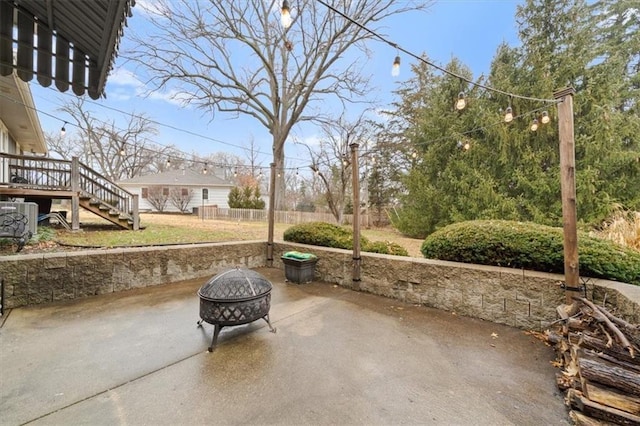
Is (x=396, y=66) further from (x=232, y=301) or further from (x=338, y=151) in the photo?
(x=338, y=151)

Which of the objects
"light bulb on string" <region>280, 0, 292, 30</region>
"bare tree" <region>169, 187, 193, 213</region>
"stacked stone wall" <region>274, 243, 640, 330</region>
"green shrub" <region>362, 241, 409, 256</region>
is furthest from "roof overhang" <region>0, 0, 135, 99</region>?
"bare tree" <region>169, 187, 193, 213</region>

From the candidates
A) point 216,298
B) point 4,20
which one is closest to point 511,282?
point 216,298

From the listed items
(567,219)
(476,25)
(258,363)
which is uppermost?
(476,25)

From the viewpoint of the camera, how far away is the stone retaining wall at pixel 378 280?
3.04 m

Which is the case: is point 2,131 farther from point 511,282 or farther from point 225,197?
point 225,197

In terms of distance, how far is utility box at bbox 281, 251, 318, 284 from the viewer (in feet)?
15.6

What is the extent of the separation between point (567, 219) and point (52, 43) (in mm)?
6048

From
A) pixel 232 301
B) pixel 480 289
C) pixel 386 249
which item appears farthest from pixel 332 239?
pixel 232 301

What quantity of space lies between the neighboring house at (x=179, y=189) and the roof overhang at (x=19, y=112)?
1115 centimetres

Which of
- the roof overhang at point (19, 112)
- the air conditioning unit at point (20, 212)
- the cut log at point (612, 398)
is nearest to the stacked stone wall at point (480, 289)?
the cut log at point (612, 398)

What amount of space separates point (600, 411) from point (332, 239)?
400 centimetres

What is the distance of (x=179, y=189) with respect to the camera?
23.5m

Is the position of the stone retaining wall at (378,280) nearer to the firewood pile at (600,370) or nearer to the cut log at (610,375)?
the firewood pile at (600,370)

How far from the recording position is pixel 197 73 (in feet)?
49.6
